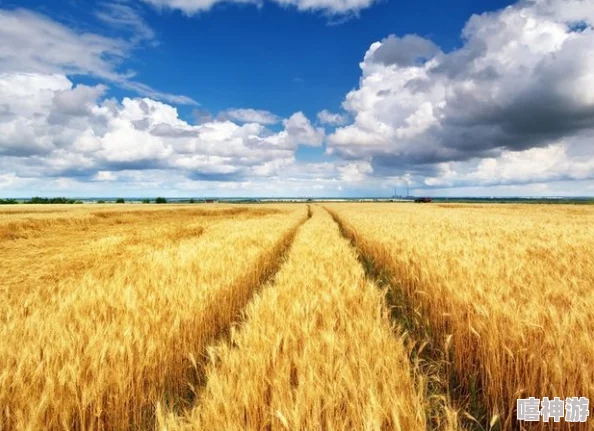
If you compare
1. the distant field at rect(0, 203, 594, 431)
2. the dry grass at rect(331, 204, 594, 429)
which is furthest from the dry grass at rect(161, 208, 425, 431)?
the dry grass at rect(331, 204, 594, 429)

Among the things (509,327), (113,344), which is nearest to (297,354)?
(113,344)

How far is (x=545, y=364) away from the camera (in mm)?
2230

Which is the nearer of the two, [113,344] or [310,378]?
[310,378]

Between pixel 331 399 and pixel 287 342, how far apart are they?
860 millimetres

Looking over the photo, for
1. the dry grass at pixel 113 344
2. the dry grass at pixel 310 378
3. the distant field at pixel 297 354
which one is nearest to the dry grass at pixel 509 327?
the distant field at pixel 297 354

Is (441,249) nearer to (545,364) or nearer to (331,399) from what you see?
(545,364)

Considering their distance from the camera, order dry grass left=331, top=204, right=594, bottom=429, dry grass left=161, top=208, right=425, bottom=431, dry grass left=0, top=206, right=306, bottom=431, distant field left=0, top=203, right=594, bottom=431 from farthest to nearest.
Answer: dry grass left=331, top=204, right=594, bottom=429 → dry grass left=0, top=206, right=306, bottom=431 → distant field left=0, top=203, right=594, bottom=431 → dry grass left=161, top=208, right=425, bottom=431

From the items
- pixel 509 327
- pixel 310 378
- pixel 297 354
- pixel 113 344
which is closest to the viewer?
pixel 310 378

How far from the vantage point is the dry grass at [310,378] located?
1715 millimetres

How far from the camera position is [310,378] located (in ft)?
6.38

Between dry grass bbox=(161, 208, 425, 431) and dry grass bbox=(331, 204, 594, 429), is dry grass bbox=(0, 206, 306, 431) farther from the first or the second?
dry grass bbox=(331, 204, 594, 429)

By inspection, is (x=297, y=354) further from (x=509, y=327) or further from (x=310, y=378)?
(x=509, y=327)

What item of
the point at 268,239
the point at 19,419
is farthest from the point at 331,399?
the point at 268,239

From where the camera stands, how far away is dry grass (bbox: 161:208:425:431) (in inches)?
67.5
